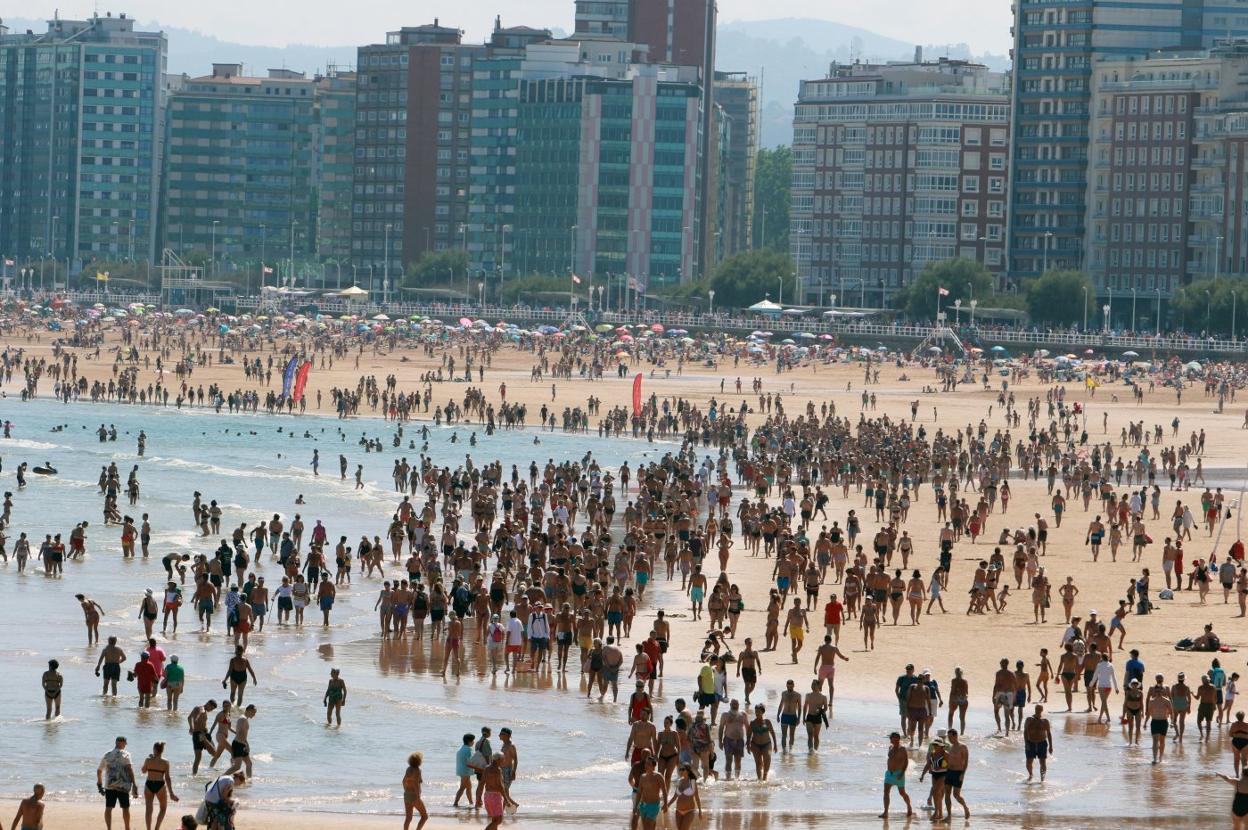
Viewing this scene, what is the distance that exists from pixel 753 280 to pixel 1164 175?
29521 millimetres

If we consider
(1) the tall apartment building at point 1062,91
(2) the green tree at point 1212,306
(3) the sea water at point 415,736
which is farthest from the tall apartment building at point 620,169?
(3) the sea water at point 415,736

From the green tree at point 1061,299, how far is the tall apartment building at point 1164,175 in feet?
8.21

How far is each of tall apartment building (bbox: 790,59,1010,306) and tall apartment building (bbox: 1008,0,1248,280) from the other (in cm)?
580

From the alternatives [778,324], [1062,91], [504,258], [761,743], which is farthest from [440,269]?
[761,743]

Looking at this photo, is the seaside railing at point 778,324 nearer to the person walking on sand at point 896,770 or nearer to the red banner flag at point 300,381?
the red banner flag at point 300,381

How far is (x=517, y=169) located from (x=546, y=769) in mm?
169765

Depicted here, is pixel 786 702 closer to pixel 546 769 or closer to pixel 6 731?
pixel 546 769

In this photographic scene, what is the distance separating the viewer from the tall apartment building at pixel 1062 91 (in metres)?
157

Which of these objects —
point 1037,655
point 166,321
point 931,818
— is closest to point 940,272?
point 166,321

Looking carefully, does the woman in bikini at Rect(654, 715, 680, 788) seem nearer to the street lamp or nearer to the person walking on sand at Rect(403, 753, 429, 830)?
the person walking on sand at Rect(403, 753, 429, 830)

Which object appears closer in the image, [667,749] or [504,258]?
[667,749]

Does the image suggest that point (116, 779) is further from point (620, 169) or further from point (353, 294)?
point (620, 169)

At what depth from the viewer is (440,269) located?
188 m

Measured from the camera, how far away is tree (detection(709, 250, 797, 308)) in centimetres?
16000
